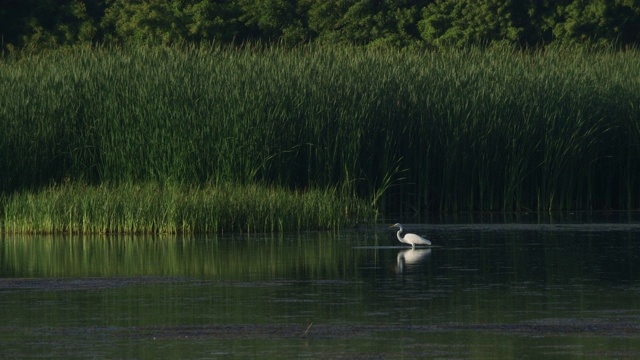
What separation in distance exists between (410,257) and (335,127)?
827 centimetres

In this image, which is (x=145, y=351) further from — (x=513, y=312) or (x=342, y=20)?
(x=342, y=20)

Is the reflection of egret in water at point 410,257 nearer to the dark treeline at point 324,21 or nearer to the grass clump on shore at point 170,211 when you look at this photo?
the grass clump on shore at point 170,211

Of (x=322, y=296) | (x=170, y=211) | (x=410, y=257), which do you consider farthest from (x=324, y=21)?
(x=322, y=296)

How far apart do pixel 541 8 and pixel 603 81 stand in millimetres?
17332

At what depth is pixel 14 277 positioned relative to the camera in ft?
49.2

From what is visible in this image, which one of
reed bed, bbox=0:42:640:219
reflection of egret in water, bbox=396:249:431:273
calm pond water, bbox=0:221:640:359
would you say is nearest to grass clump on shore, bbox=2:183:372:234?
calm pond water, bbox=0:221:640:359

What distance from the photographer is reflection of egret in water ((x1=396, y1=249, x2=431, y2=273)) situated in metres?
16.0

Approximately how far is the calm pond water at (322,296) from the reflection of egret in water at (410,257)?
0.11 feet

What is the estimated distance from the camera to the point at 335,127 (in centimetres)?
2480

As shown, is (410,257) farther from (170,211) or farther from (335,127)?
(335,127)

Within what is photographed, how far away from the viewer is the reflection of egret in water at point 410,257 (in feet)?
52.4

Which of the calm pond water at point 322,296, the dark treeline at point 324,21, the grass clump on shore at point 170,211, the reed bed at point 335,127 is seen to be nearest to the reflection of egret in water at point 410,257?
the calm pond water at point 322,296

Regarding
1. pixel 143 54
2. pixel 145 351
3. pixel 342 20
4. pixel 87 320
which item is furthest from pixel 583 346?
pixel 342 20

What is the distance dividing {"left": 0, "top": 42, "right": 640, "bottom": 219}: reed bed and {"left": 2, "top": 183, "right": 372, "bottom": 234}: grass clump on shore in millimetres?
2135
